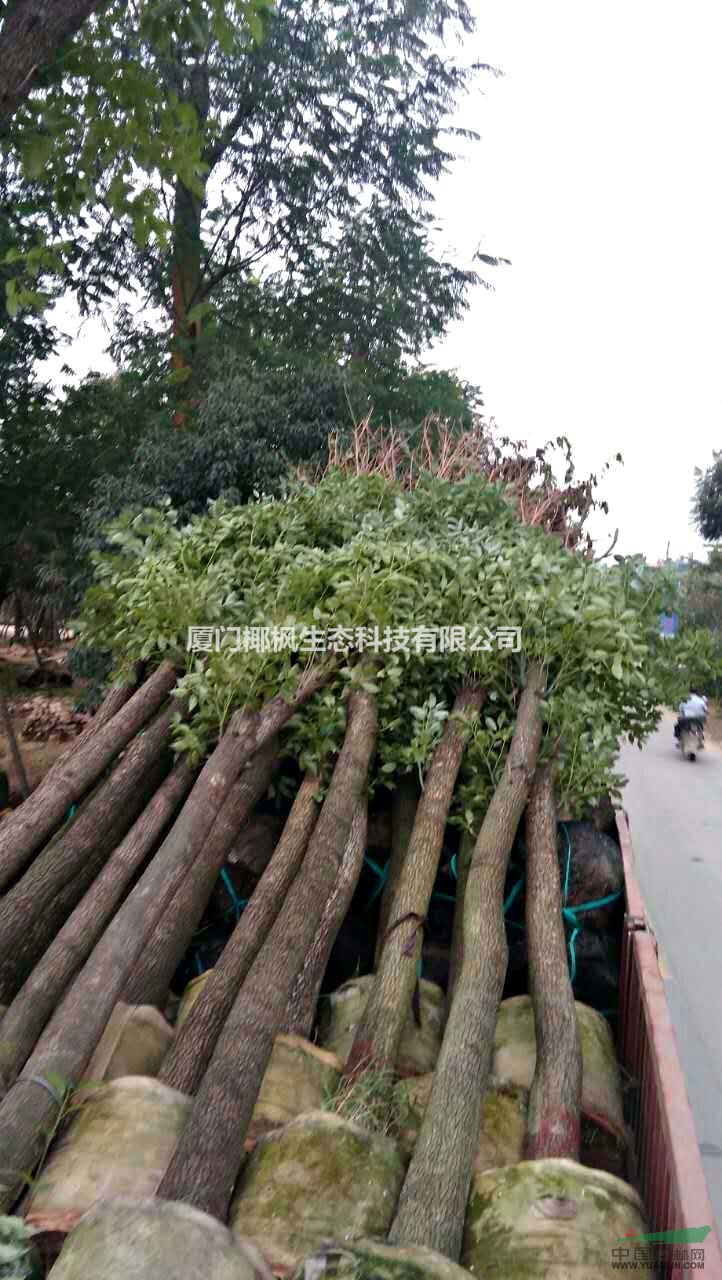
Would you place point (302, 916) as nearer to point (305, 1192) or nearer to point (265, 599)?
point (305, 1192)

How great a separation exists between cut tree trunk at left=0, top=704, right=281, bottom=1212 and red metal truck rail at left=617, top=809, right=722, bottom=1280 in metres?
1.45

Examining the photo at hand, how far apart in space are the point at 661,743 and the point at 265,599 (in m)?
10.3

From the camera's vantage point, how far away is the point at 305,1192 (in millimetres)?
1939

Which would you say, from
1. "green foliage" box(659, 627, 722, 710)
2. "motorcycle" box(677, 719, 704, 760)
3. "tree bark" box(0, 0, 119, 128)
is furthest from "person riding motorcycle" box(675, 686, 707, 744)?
"tree bark" box(0, 0, 119, 128)

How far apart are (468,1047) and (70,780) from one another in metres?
1.90

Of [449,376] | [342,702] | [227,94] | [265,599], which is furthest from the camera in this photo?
[449,376]

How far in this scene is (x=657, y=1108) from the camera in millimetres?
2178

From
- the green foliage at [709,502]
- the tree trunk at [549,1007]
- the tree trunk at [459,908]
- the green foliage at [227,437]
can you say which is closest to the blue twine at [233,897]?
the tree trunk at [459,908]

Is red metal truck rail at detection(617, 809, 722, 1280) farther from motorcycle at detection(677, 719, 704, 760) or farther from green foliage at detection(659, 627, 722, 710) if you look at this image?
motorcycle at detection(677, 719, 704, 760)

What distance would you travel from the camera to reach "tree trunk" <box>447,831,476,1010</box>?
9.56 feet

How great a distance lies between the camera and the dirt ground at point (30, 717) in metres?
9.00

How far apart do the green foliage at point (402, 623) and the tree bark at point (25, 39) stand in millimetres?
2105

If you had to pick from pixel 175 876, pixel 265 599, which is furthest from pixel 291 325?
pixel 175 876

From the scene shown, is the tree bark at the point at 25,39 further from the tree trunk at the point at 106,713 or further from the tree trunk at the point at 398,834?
the tree trunk at the point at 398,834
